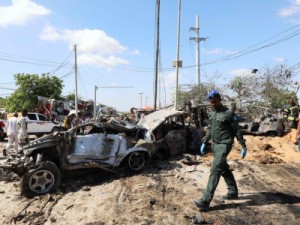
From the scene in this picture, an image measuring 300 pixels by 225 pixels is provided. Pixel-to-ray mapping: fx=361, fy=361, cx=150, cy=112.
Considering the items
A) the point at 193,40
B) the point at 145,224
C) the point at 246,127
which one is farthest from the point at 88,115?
the point at 145,224

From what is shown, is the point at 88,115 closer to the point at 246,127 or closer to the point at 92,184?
the point at 246,127

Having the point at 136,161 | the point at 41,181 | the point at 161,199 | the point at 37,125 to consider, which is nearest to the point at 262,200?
the point at 161,199

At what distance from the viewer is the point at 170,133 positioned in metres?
11.2

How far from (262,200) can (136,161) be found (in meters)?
3.75

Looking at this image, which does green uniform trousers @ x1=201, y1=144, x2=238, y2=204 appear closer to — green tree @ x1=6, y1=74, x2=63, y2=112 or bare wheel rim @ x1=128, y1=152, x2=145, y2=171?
bare wheel rim @ x1=128, y1=152, x2=145, y2=171

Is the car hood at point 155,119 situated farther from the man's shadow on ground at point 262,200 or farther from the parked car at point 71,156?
the man's shadow on ground at point 262,200

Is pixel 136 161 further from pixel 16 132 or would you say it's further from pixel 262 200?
pixel 16 132

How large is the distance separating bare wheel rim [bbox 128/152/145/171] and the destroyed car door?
1.34 ft

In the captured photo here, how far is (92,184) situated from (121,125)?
6.29ft

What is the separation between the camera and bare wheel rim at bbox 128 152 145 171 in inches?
368

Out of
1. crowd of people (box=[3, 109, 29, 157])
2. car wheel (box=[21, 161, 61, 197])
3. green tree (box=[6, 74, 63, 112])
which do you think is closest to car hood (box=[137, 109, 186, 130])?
car wheel (box=[21, 161, 61, 197])

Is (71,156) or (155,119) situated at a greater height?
(155,119)

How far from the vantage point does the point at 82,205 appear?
268 inches

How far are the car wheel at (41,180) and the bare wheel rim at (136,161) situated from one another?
2108 millimetres
